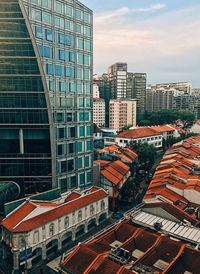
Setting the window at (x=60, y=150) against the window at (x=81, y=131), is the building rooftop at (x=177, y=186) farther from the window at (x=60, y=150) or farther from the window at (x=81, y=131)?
the window at (x=60, y=150)

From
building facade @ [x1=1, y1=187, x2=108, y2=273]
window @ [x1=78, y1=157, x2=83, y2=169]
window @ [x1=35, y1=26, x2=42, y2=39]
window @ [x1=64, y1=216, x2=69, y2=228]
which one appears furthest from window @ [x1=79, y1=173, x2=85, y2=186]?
window @ [x1=35, y1=26, x2=42, y2=39]

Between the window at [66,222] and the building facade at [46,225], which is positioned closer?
the building facade at [46,225]

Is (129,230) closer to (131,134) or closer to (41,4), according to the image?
(41,4)

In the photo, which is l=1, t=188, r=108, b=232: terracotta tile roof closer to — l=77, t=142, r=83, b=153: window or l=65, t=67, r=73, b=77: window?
l=77, t=142, r=83, b=153: window

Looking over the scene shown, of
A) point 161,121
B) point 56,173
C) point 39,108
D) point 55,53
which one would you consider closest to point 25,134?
point 39,108

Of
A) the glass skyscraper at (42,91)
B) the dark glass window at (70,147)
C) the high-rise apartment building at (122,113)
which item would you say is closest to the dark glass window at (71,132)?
the glass skyscraper at (42,91)
